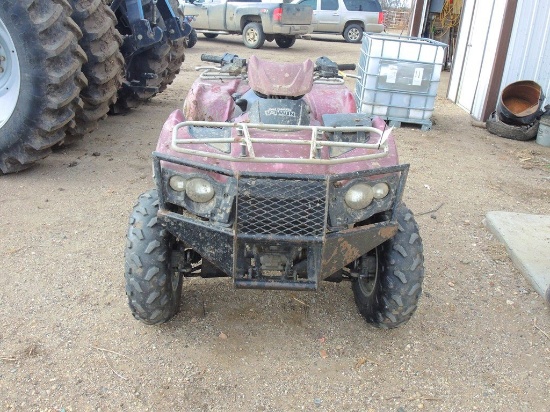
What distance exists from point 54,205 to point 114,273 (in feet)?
4.10

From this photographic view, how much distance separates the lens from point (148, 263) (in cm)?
258

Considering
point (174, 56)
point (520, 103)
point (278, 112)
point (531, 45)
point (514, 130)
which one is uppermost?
point (531, 45)

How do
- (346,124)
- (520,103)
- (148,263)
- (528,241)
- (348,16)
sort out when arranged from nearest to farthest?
(148,263) < (346,124) < (528,241) < (520,103) < (348,16)

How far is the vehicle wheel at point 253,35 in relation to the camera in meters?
15.5

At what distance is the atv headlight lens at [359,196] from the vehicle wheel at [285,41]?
48.4 feet

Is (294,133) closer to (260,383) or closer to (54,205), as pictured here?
(260,383)

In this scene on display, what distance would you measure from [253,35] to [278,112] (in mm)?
13397

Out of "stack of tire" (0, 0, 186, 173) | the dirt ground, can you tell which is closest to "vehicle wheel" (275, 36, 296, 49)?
"stack of tire" (0, 0, 186, 173)

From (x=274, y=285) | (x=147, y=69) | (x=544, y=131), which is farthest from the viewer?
(x=544, y=131)

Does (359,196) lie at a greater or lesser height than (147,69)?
greater

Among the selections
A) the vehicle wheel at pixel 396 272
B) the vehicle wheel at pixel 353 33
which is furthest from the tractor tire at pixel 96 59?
the vehicle wheel at pixel 353 33

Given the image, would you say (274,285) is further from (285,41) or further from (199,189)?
(285,41)

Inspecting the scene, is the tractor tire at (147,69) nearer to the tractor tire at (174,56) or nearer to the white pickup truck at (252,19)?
the tractor tire at (174,56)

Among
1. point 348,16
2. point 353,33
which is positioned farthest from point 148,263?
point 353,33
